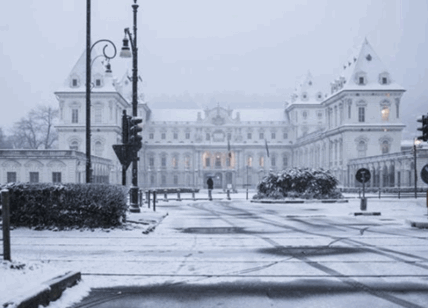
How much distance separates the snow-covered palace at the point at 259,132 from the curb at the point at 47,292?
5530 cm

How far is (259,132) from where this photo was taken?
408ft

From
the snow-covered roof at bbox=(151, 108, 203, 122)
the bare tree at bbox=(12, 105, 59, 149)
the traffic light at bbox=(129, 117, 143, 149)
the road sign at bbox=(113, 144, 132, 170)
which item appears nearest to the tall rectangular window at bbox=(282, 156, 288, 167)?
the snow-covered roof at bbox=(151, 108, 203, 122)

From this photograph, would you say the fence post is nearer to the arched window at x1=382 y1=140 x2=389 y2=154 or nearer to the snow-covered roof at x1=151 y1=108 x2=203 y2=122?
the arched window at x1=382 y1=140 x2=389 y2=154

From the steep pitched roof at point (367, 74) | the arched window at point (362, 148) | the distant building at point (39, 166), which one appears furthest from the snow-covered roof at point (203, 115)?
the distant building at point (39, 166)

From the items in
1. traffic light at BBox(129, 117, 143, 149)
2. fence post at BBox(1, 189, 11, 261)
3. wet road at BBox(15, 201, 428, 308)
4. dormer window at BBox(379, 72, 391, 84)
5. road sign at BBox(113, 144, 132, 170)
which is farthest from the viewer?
dormer window at BBox(379, 72, 391, 84)

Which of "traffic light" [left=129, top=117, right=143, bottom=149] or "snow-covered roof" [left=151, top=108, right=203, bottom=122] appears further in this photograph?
"snow-covered roof" [left=151, top=108, right=203, bottom=122]

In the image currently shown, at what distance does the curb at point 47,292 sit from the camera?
5.31 m

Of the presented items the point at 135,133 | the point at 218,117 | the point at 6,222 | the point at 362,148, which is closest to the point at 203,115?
the point at 218,117

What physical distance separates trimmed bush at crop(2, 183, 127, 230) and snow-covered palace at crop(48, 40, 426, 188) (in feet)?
156

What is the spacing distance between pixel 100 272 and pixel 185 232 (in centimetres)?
660

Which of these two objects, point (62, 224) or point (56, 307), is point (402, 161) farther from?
point (56, 307)

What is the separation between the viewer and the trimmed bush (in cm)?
1423

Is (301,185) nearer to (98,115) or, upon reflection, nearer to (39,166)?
(39,166)

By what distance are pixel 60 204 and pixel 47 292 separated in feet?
28.2
